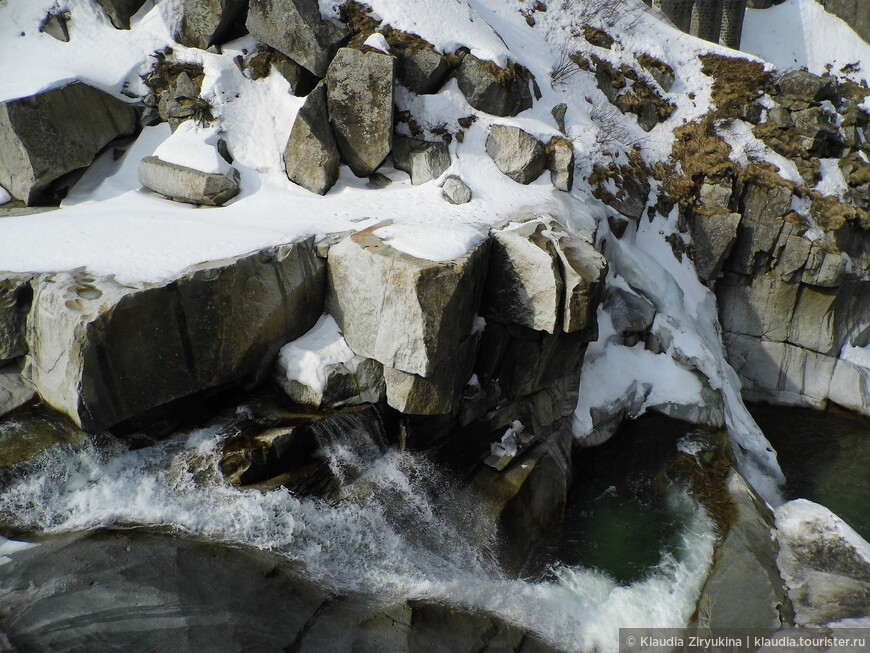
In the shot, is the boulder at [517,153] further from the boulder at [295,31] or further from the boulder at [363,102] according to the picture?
the boulder at [295,31]

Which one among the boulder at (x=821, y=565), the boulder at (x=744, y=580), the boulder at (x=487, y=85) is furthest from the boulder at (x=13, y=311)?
the boulder at (x=821, y=565)

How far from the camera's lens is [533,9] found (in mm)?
15211

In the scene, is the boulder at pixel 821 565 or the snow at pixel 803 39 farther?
the snow at pixel 803 39

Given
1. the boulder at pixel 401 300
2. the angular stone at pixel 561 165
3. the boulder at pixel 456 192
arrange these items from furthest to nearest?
the angular stone at pixel 561 165 → the boulder at pixel 456 192 → the boulder at pixel 401 300

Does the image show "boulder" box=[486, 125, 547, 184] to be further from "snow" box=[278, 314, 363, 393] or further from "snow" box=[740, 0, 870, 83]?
"snow" box=[740, 0, 870, 83]

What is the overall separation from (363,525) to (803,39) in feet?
68.8

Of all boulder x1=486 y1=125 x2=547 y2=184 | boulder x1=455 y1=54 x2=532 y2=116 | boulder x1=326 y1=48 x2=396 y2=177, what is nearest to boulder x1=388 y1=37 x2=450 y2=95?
boulder x1=455 y1=54 x2=532 y2=116

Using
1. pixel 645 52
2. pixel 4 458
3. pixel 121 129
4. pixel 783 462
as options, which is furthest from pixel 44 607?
pixel 645 52

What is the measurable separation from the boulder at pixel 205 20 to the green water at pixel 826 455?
1299 centimetres

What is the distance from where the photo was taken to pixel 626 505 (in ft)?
29.3

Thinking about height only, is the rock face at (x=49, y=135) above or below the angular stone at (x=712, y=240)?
above

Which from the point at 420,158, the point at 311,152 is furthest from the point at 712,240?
the point at 311,152

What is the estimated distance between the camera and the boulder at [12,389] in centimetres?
678

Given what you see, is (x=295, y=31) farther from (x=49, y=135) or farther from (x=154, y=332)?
(x=154, y=332)
